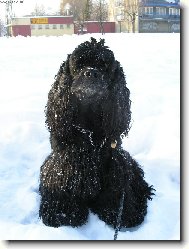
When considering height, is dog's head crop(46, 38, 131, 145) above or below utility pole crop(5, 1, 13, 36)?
below

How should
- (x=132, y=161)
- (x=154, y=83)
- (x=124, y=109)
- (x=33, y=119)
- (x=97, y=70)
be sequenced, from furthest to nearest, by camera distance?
(x=154, y=83) < (x=33, y=119) < (x=132, y=161) < (x=124, y=109) < (x=97, y=70)

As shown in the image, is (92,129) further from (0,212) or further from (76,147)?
(0,212)

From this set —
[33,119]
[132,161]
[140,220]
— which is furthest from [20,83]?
[140,220]

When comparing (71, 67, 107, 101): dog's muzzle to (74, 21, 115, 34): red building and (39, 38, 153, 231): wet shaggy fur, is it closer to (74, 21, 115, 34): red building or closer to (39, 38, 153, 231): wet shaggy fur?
(39, 38, 153, 231): wet shaggy fur

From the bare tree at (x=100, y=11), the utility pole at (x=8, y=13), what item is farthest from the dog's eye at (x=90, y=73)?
the utility pole at (x=8, y=13)

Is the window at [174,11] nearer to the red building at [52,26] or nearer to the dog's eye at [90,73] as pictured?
the red building at [52,26]

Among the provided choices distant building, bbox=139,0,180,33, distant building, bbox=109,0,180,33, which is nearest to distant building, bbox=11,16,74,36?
distant building, bbox=109,0,180,33
